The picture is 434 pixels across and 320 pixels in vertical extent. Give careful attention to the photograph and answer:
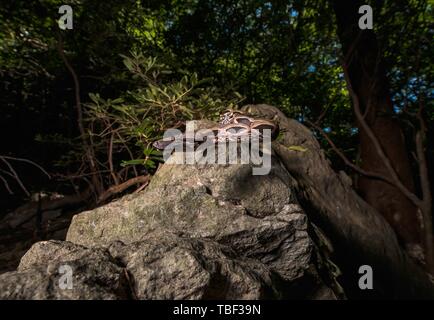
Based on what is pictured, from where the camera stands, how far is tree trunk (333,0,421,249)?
5.44 metres

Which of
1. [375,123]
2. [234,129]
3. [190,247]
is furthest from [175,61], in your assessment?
[190,247]

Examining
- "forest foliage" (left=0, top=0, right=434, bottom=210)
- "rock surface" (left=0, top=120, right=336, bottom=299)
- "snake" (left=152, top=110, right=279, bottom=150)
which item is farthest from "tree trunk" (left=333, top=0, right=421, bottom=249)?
"rock surface" (left=0, top=120, right=336, bottom=299)

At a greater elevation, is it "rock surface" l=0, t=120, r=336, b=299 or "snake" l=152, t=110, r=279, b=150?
"snake" l=152, t=110, r=279, b=150

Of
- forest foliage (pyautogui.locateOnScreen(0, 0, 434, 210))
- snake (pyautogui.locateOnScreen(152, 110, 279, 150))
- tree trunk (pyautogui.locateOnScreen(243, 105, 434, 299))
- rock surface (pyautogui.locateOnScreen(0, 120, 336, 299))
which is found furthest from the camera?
forest foliage (pyautogui.locateOnScreen(0, 0, 434, 210))

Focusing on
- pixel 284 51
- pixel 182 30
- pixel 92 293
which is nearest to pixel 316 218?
pixel 92 293

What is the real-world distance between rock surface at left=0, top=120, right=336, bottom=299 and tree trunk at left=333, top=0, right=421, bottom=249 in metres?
3.59

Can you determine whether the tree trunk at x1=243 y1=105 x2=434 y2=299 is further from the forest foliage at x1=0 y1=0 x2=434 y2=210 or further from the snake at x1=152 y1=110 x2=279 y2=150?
the forest foliage at x1=0 y1=0 x2=434 y2=210

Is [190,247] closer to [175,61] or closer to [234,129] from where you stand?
[234,129]

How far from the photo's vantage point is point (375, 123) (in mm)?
5773

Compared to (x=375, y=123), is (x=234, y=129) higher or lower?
A: lower

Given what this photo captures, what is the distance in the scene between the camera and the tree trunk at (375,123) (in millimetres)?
5441

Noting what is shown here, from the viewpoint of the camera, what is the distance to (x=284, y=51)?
7.99 m

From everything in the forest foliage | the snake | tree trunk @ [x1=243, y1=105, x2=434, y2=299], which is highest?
the forest foliage

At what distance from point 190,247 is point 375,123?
16.7 ft
